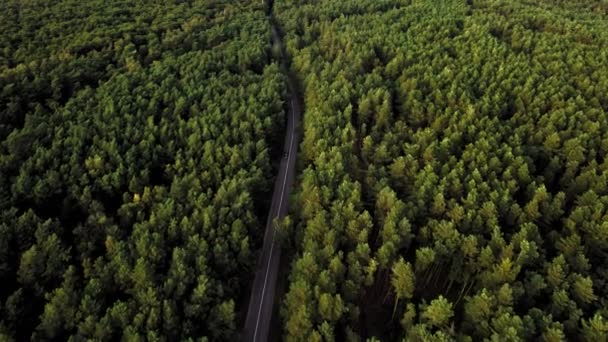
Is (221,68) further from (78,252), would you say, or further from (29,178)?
(78,252)

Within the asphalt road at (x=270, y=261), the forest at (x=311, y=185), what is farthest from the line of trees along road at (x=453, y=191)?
the asphalt road at (x=270, y=261)

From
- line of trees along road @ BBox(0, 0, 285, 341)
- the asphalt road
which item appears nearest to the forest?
line of trees along road @ BBox(0, 0, 285, 341)

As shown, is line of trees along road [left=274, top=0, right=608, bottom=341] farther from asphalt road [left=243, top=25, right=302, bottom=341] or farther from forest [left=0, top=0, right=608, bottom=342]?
asphalt road [left=243, top=25, right=302, bottom=341]

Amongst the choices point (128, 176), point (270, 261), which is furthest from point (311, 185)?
point (128, 176)

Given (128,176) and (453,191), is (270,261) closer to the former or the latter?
(128,176)

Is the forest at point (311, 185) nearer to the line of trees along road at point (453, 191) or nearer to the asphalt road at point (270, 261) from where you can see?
the line of trees along road at point (453, 191)
